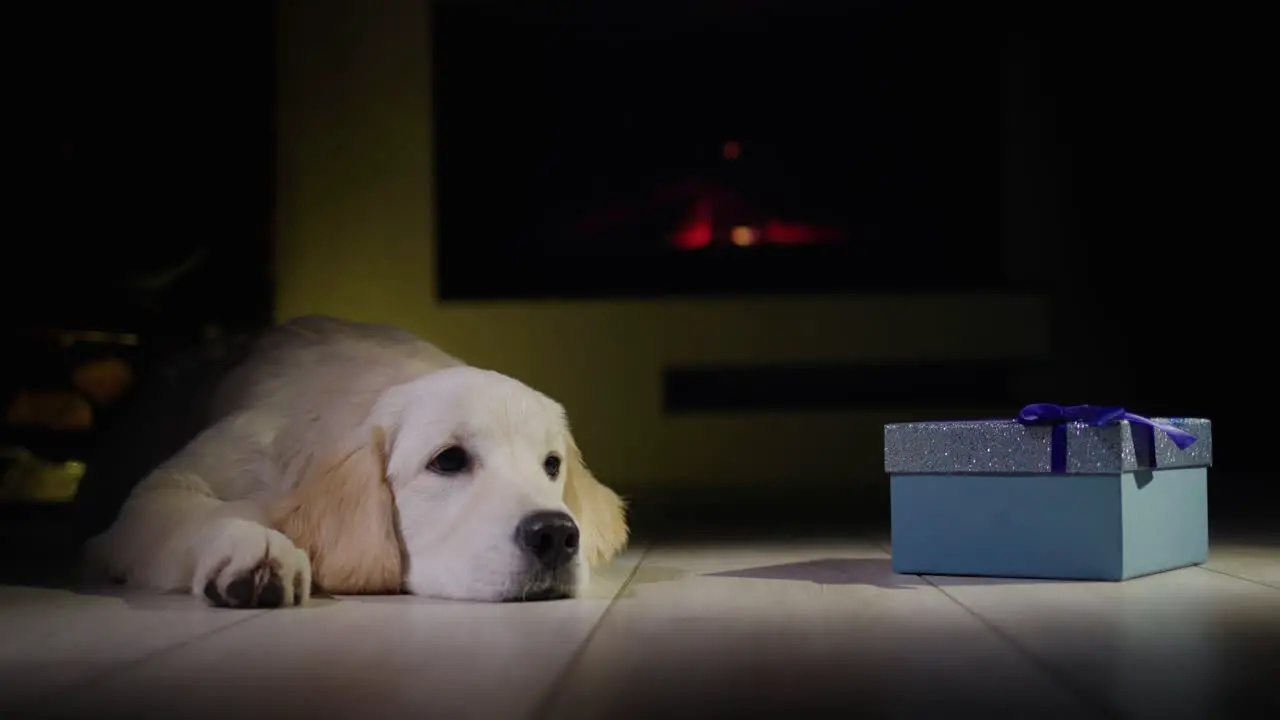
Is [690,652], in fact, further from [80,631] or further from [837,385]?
[837,385]

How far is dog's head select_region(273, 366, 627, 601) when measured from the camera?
6.78 ft

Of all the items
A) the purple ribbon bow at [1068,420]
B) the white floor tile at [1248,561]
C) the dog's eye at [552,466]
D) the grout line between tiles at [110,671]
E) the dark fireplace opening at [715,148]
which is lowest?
the white floor tile at [1248,561]

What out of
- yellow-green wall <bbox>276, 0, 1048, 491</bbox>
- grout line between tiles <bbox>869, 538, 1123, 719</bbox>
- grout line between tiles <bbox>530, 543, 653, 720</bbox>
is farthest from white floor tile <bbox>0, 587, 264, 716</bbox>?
yellow-green wall <bbox>276, 0, 1048, 491</bbox>

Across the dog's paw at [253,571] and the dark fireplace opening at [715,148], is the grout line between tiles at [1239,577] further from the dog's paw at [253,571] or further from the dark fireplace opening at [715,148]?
the dark fireplace opening at [715,148]

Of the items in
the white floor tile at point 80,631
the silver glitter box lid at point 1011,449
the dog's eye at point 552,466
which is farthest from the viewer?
the dog's eye at point 552,466

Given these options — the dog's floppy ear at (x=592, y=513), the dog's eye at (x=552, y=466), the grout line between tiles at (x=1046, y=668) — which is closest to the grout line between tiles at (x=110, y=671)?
the dog's eye at (x=552, y=466)

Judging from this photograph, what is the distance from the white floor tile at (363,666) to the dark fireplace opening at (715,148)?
4.27 metres

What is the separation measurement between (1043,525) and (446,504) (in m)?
0.98

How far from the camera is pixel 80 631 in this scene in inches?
70.8

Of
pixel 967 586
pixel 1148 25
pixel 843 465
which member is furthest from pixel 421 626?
pixel 1148 25

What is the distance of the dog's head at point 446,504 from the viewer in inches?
81.4

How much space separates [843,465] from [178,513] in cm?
408

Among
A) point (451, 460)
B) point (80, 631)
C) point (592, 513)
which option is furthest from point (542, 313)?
point (80, 631)

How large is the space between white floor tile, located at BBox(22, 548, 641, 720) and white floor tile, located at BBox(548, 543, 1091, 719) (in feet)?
0.21
